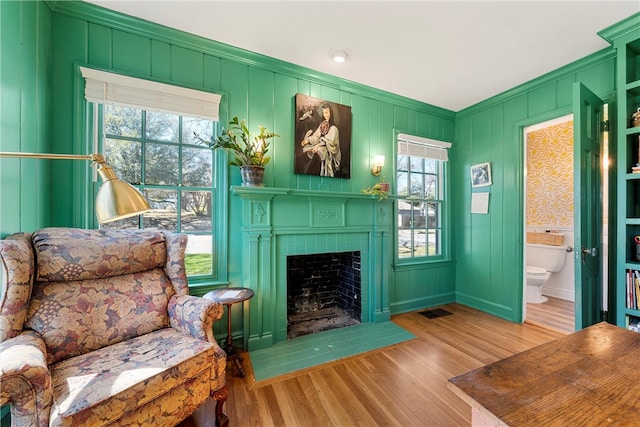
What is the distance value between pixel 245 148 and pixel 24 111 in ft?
4.26

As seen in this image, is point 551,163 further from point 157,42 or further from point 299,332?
point 157,42

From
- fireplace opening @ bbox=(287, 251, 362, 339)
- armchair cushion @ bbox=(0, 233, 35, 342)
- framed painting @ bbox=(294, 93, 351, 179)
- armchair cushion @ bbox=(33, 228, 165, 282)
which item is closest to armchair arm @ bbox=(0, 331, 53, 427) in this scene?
armchair cushion @ bbox=(0, 233, 35, 342)

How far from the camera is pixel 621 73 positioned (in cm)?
187

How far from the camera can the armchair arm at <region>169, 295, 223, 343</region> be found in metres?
1.42

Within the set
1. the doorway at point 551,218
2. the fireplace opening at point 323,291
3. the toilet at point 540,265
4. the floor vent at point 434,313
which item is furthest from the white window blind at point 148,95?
the toilet at point 540,265

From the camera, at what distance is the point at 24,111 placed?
1.44 m

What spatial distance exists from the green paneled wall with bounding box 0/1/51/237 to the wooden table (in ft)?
7.19

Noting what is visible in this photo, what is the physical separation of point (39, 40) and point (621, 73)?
4.05 m

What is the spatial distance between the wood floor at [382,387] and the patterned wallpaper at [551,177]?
2.09 meters

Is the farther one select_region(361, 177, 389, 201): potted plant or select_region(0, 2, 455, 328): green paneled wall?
select_region(361, 177, 389, 201): potted plant

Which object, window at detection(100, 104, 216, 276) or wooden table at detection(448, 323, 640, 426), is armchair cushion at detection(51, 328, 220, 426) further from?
wooden table at detection(448, 323, 640, 426)

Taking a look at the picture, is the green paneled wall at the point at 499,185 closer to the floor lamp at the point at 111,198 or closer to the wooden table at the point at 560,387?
the wooden table at the point at 560,387

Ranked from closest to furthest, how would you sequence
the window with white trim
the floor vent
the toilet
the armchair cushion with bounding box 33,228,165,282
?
1. the armchair cushion with bounding box 33,228,165,282
2. the window with white trim
3. the floor vent
4. the toilet

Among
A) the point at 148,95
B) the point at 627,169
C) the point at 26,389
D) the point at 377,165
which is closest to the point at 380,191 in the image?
the point at 377,165
